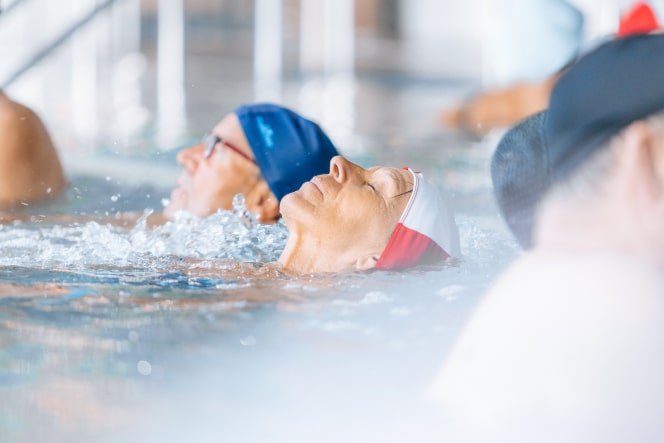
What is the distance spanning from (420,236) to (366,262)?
0.48ft

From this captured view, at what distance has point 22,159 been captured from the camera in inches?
123

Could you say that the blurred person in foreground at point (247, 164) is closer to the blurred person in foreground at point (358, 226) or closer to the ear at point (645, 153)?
the blurred person in foreground at point (358, 226)

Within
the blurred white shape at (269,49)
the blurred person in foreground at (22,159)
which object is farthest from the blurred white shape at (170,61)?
the blurred person in foreground at (22,159)

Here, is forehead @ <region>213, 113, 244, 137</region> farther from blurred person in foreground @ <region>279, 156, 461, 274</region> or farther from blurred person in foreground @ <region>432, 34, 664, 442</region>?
blurred person in foreground @ <region>432, 34, 664, 442</region>

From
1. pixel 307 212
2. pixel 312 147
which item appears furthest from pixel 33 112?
pixel 307 212

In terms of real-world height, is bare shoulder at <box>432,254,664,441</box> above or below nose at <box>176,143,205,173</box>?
→ above

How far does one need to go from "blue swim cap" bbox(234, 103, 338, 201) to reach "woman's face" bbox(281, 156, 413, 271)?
563 millimetres

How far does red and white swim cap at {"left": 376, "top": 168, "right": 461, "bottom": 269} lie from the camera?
2227 mm

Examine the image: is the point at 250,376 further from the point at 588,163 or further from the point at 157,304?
the point at 588,163

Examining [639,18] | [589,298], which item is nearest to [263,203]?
[589,298]

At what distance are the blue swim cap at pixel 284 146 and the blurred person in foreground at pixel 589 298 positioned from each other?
4.84ft

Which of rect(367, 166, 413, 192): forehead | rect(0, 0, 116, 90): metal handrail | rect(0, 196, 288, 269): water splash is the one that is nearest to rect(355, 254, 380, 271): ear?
rect(367, 166, 413, 192): forehead

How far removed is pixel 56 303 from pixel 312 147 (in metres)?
1.18

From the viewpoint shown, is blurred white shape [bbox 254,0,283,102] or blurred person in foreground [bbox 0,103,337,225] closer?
blurred person in foreground [bbox 0,103,337,225]
